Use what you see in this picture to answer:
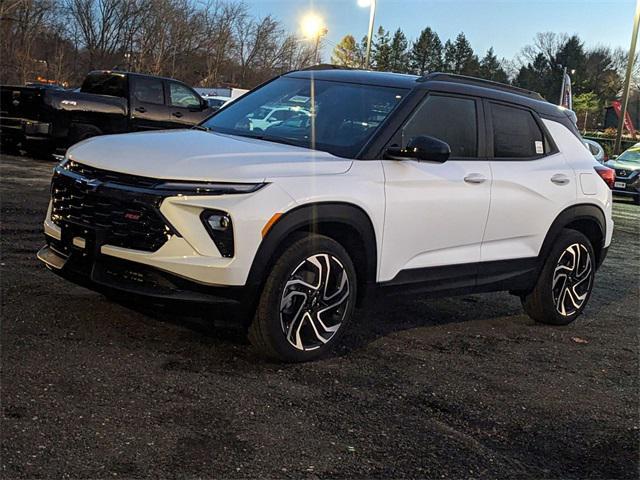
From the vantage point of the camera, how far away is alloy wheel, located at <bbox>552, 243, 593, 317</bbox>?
6.21 metres

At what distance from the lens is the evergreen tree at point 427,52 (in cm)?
10856

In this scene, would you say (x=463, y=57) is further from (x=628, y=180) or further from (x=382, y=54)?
(x=628, y=180)

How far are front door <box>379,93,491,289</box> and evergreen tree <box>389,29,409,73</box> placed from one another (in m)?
101

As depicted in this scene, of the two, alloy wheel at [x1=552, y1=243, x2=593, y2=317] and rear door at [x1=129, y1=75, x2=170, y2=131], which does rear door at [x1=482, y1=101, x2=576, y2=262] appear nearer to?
alloy wheel at [x1=552, y1=243, x2=593, y2=317]

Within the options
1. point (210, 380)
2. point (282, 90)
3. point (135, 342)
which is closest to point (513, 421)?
point (210, 380)

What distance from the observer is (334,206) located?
14.7 ft

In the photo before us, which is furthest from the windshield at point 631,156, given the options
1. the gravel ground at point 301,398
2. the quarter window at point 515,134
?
the gravel ground at point 301,398

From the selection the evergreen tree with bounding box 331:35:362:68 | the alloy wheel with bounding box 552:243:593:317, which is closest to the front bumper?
the alloy wheel with bounding box 552:243:593:317

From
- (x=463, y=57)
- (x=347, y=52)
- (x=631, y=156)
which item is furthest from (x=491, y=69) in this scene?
(x=631, y=156)

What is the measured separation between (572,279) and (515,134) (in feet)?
4.46

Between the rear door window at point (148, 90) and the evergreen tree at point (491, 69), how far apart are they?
299 feet

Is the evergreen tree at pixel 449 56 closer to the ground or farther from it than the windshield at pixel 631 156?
farther from it

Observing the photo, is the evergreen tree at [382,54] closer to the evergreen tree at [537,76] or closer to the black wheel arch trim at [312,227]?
the evergreen tree at [537,76]

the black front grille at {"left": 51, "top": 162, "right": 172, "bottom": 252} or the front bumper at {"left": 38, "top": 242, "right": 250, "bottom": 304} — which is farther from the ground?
the black front grille at {"left": 51, "top": 162, "right": 172, "bottom": 252}
